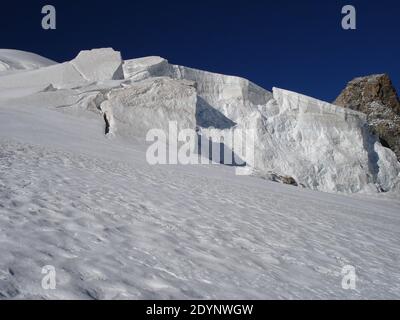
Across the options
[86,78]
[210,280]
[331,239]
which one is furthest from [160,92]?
[210,280]

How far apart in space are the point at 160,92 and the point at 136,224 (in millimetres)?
18494

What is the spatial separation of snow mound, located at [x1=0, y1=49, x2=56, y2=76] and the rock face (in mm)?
33196

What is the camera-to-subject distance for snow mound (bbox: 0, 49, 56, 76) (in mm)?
34906

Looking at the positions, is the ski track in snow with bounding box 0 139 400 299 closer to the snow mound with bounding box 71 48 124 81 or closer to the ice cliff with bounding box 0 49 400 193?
the ice cliff with bounding box 0 49 400 193

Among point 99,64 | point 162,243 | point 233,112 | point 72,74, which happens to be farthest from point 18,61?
point 162,243

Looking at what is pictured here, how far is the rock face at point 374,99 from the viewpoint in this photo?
127ft

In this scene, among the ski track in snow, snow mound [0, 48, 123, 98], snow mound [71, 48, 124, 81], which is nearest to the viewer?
the ski track in snow

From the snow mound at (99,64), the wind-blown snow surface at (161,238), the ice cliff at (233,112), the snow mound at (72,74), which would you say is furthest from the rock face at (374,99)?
the wind-blown snow surface at (161,238)

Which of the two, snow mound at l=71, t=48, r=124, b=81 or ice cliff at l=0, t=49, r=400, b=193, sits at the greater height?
snow mound at l=71, t=48, r=124, b=81

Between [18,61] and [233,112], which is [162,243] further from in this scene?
[18,61]

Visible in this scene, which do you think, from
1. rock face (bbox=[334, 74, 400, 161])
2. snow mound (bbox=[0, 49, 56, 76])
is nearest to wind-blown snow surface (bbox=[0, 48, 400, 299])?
snow mound (bbox=[0, 49, 56, 76])

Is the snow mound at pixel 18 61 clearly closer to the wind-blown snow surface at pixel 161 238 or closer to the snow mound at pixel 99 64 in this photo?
the snow mound at pixel 99 64

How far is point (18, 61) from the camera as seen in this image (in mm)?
37719
